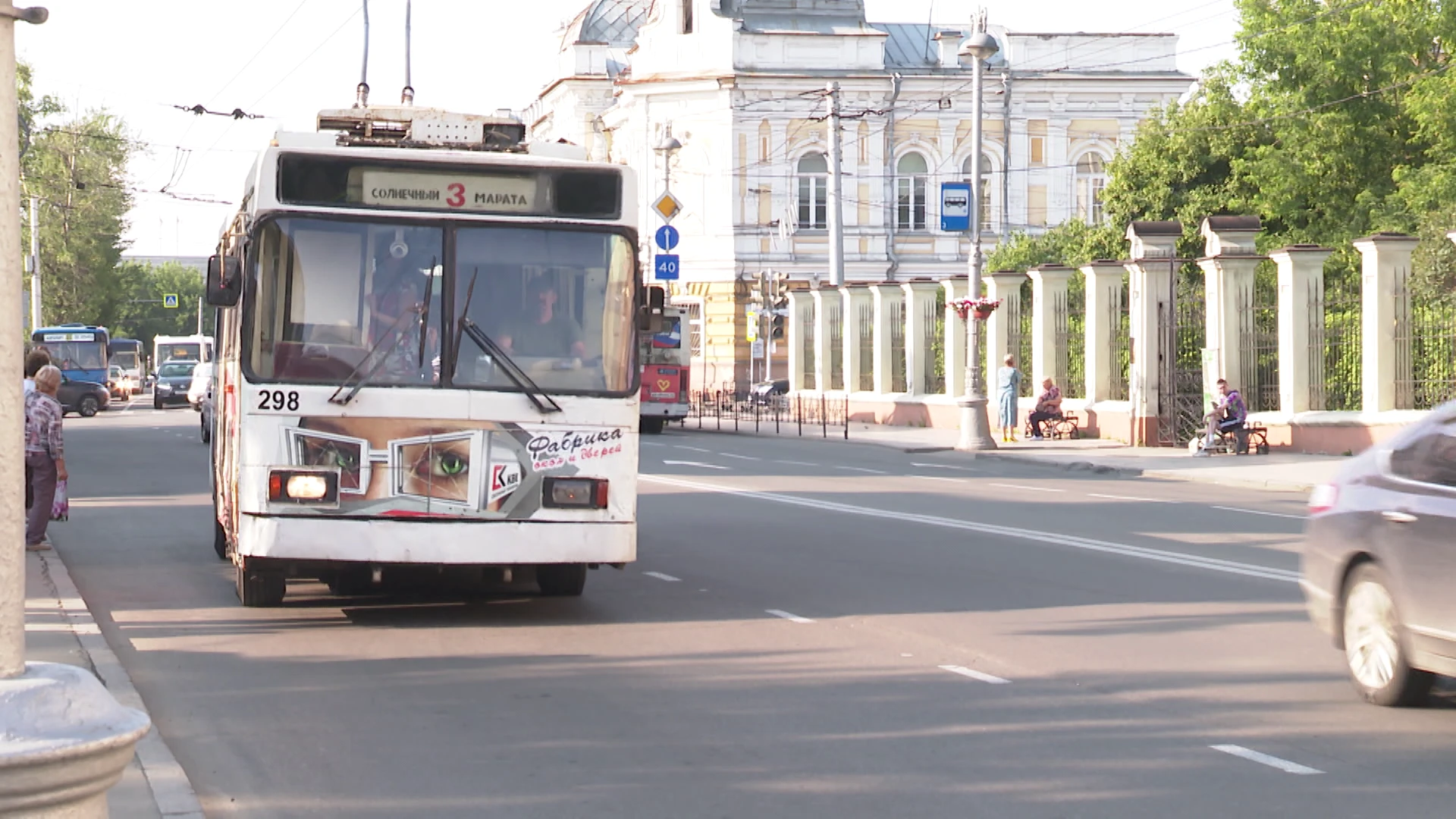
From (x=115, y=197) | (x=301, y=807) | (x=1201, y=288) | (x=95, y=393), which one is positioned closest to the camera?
(x=301, y=807)

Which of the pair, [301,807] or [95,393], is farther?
[95,393]

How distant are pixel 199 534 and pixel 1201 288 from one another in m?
21.2

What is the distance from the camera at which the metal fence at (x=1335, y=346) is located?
2898cm

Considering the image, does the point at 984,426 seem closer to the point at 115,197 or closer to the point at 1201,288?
the point at 1201,288

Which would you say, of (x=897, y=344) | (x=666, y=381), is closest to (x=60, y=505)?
(x=666, y=381)

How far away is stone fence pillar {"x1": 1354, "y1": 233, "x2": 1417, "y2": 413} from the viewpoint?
89.9 feet

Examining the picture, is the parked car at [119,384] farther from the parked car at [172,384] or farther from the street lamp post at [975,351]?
the street lamp post at [975,351]

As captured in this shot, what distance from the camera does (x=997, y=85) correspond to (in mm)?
65938

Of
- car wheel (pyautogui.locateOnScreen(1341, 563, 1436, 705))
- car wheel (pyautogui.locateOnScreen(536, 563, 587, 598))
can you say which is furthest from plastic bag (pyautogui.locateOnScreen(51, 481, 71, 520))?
car wheel (pyautogui.locateOnScreen(1341, 563, 1436, 705))

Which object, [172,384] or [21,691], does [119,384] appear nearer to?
[172,384]

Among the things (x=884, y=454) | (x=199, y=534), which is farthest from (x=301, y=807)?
(x=884, y=454)

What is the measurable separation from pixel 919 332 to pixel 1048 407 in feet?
30.9

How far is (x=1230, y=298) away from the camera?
31297mm

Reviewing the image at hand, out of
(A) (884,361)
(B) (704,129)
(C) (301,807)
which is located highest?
(B) (704,129)
